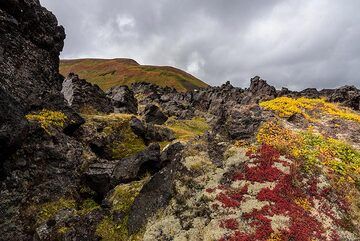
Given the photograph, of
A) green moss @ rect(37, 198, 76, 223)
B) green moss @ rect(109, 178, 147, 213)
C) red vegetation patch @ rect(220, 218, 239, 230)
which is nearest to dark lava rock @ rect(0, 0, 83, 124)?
green moss @ rect(37, 198, 76, 223)

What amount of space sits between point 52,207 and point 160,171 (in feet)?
28.1

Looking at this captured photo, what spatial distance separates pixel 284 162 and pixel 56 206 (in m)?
17.7

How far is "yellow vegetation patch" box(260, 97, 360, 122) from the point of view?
36.2 metres

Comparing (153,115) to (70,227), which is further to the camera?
(153,115)

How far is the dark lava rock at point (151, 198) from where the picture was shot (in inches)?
997

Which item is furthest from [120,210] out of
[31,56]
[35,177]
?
[31,56]

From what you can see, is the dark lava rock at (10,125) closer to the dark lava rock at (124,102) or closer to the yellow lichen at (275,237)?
the yellow lichen at (275,237)

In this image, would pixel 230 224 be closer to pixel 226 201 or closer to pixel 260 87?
pixel 226 201

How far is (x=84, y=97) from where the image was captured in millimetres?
58094

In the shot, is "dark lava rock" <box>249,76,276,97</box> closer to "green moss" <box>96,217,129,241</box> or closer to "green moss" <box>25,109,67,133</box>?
"green moss" <box>25,109,67,133</box>

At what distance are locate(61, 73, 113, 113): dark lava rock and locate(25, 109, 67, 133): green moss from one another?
23296 millimetres

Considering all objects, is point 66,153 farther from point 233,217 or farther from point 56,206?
point 233,217

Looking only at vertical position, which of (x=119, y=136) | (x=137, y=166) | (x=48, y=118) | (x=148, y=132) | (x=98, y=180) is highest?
(x=48, y=118)

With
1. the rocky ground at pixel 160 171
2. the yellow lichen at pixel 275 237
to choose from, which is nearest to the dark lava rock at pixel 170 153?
the rocky ground at pixel 160 171
